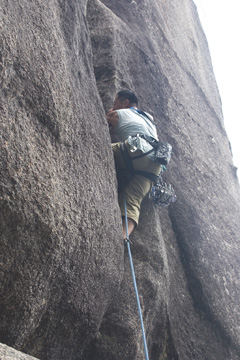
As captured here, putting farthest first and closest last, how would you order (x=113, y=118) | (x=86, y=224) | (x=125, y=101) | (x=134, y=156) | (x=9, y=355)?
(x=125, y=101) < (x=113, y=118) < (x=134, y=156) < (x=86, y=224) < (x=9, y=355)

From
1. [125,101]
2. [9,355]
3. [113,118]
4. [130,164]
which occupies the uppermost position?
[125,101]

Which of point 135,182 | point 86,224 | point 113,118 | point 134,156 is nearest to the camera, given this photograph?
point 86,224

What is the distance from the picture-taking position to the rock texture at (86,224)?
2.84m

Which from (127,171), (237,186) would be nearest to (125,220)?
(127,171)

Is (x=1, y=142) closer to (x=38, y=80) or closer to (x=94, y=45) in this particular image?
(x=38, y=80)

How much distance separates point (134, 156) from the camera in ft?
16.2

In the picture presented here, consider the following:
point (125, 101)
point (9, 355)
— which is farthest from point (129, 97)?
point (9, 355)

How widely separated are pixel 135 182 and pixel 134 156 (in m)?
0.41

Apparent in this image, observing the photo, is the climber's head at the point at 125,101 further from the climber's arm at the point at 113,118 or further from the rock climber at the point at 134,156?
the climber's arm at the point at 113,118

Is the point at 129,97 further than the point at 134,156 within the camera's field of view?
Yes

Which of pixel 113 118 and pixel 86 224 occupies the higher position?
pixel 113 118

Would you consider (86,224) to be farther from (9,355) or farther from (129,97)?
(129,97)

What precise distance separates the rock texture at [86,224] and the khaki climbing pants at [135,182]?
1.34 ft

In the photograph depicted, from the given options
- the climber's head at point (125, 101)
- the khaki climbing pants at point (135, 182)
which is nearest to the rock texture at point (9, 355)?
the khaki climbing pants at point (135, 182)
